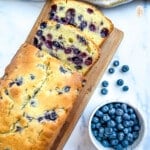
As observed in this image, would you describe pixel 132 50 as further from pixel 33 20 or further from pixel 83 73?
pixel 33 20

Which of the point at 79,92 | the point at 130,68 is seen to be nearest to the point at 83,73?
the point at 79,92

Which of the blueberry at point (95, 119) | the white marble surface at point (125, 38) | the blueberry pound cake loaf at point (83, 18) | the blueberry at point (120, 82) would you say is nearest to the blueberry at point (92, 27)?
the blueberry pound cake loaf at point (83, 18)

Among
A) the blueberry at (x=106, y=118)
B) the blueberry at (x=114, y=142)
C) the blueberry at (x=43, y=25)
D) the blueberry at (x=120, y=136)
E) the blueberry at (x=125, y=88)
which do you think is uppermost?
the blueberry at (x=43, y=25)

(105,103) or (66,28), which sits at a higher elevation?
(66,28)

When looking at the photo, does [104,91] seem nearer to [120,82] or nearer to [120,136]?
[120,82]

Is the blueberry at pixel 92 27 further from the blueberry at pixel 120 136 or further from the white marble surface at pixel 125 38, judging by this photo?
the blueberry at pixel 120 136

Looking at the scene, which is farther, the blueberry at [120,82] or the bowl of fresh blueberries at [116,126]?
the blueberry at [120,82]

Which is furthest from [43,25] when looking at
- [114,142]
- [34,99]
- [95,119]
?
[114,142]
